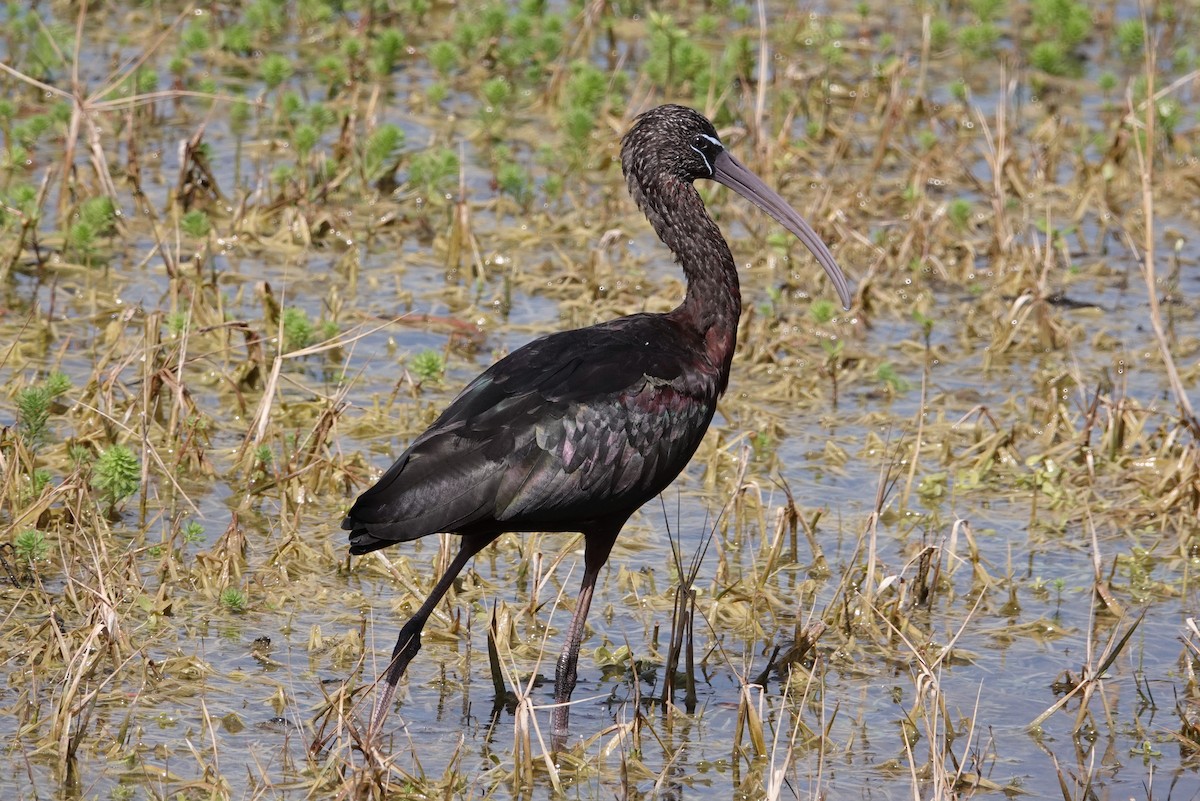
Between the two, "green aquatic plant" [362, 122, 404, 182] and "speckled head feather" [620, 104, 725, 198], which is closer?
"speckled head feather" [620, 104, 725, 198]

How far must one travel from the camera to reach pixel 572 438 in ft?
17.3

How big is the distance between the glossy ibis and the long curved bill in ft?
1.32

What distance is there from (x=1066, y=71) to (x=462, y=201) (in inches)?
203

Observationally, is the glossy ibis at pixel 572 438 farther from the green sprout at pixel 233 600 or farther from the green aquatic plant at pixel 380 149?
the green aquatic plant at pixel 380 149

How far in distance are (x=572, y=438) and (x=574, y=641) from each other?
0.65 metres

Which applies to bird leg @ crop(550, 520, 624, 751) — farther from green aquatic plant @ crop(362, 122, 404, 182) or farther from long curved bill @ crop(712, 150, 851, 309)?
green aquatic plant @ crop(362, 122, 404, 182)

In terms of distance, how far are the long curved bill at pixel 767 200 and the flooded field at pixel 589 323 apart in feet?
2.57

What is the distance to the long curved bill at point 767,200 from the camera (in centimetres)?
643

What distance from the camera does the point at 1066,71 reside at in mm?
12258

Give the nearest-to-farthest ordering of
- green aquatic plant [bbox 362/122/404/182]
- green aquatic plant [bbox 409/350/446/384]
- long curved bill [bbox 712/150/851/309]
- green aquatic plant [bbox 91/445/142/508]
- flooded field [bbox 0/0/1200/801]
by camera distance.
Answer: flooded field [bbox 0/0/1200/801]
green aquatic plant [bbox 91/445/142/508]
long curved bill [bbox 712/150/851/309]
green aquatic plant [bbox 409/350/446/384]
green aquatic plant [bbox 362/122/404/182]

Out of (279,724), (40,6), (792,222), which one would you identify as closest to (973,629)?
(792,222)

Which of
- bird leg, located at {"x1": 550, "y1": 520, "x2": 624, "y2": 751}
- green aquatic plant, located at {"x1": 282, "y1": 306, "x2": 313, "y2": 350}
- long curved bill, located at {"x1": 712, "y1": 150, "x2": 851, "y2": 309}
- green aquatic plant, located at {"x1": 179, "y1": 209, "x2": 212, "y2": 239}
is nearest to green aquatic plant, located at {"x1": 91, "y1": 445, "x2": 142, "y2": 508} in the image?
green aquatic plant, located at {"x1": 282, "y1": 306, "x2": 313, "y2": 350}

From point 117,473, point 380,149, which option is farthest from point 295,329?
point 380,149

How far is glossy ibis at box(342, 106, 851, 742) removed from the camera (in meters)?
5.07
